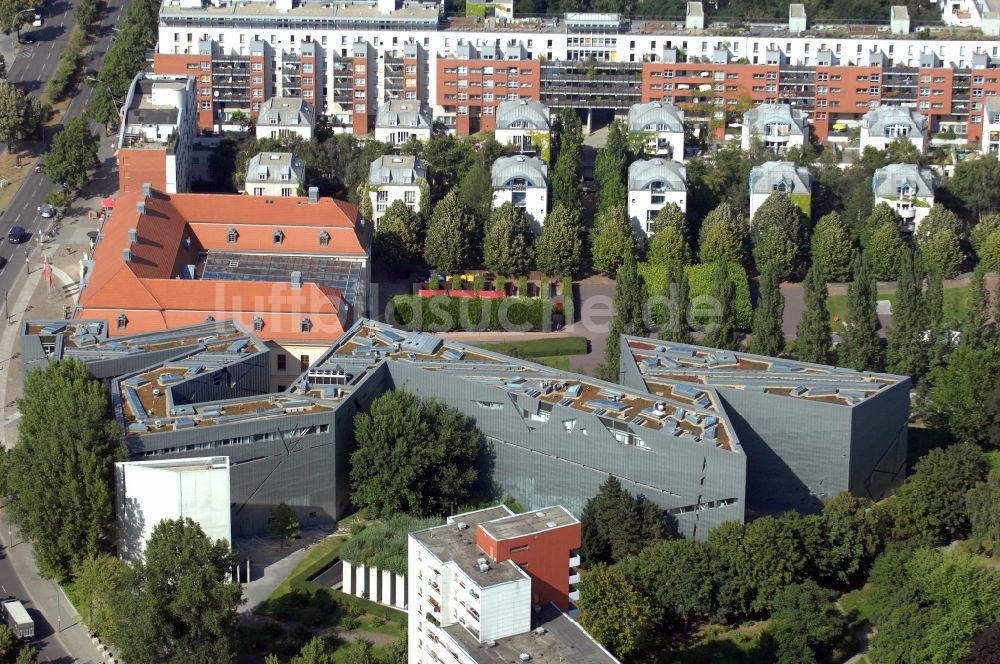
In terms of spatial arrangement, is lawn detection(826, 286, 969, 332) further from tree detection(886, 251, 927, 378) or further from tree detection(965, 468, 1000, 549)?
tree detection(965, 468, 1000, 549)

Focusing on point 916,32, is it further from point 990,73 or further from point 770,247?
point 770,247

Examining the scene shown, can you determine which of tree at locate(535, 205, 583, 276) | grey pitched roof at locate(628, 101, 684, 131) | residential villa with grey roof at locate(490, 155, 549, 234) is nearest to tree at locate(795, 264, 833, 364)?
tree at locate(535, 205, 583, 276)

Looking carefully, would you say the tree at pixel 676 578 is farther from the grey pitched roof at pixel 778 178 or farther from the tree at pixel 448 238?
the grey pitched roof at pixel 778 178

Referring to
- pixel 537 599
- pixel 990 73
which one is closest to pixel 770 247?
pixel 990 73

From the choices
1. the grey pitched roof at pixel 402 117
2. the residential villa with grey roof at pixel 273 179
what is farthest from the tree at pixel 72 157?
the grey pitched roof at pixel 402 117

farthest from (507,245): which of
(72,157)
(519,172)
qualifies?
(72,157)
